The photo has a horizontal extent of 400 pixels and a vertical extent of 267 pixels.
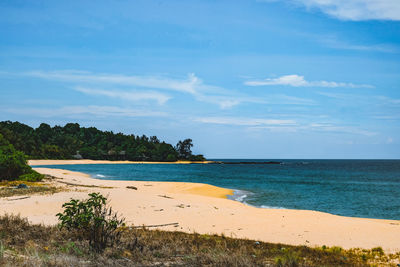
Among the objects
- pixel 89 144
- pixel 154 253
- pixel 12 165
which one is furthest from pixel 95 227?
pixel 89 144

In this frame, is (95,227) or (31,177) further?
(31,177)

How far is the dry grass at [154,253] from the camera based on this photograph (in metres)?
7.01

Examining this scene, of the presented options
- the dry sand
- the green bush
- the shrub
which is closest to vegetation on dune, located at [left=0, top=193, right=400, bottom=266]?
the dry sand

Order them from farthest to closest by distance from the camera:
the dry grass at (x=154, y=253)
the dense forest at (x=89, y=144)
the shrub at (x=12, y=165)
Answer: the dense forest at (x=89, y=144) < the shrub at (x=12, y=165) < the dry grass at (x=154, y=253)

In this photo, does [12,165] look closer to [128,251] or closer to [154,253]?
[128,251]

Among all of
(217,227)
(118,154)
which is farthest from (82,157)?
(217,227)

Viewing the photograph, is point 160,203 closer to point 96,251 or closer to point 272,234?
point 272,234

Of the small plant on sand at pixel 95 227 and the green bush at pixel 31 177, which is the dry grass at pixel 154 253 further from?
the green bush at pixel 31 177

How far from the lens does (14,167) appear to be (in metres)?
28.0

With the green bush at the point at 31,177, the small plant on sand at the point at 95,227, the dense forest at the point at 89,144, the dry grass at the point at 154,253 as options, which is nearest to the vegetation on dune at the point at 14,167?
the green bush at the point at 31,177

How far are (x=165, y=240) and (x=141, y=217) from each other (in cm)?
667

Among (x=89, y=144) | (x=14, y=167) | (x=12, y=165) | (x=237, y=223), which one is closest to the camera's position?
(x=237, y=223)

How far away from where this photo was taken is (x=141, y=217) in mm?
16062

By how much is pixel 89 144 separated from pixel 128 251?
596ft
